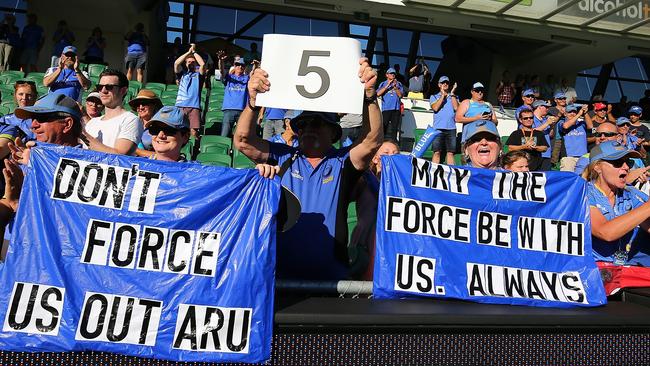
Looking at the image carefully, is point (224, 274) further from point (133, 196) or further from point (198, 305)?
point (133, 196)

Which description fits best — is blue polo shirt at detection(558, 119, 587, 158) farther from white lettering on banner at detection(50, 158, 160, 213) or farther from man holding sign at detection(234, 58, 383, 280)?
white lettering on banner at detection(50, 158, 160, 213)

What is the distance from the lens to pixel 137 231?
2.61 m

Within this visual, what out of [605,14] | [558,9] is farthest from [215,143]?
[605,14]

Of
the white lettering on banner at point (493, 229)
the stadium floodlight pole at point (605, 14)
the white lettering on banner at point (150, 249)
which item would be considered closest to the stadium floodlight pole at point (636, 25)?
the stadium floodlight pole at point (605, 14)

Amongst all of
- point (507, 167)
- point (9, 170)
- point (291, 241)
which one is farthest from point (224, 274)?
point (507, 167)

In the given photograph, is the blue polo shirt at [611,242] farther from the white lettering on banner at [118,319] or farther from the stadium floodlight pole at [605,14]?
the stadium floodlight pole at [605,14]

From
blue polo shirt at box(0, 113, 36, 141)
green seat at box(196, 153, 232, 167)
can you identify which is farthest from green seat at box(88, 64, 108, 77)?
blue polo shirt at box(0, 113, 36, 141)

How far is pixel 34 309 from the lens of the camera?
2414mm

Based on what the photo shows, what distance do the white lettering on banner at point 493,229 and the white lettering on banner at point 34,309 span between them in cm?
204

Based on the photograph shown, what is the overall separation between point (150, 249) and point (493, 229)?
1.76m

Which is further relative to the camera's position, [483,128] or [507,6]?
[507,6]

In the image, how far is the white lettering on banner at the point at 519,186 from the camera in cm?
329

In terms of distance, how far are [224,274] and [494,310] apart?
126 cm

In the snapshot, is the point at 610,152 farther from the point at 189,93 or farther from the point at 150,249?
the point at 189,93
